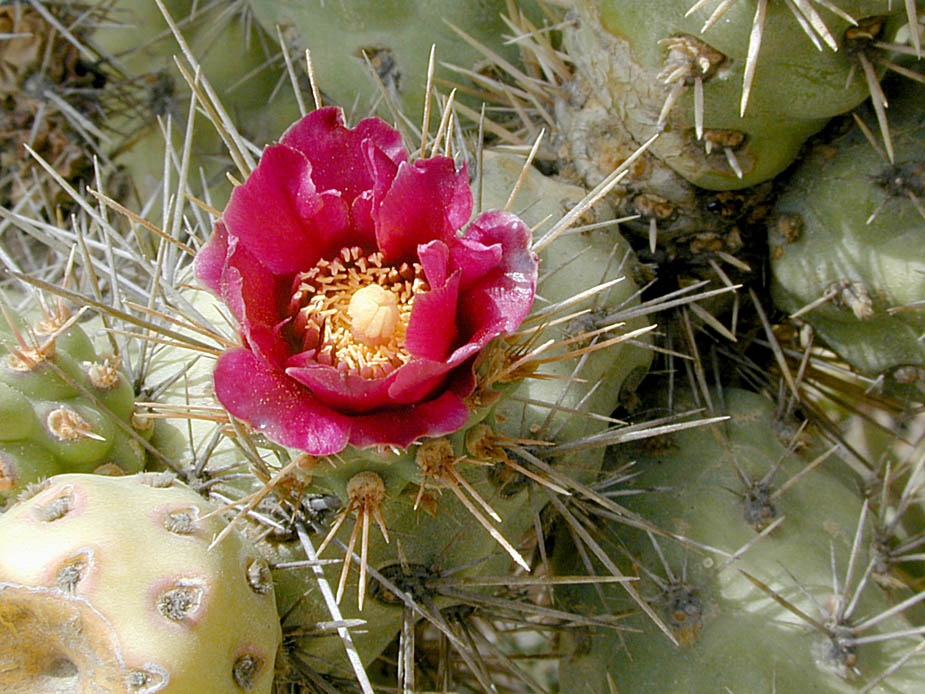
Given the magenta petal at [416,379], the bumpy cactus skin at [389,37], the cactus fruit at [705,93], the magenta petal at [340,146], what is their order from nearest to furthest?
1. the magenta petal at [416,379]
2. the magenta petal at [340,146]
3. the cactus fruit at [705,93]
4. the bumpy cactus skin at [389,37]

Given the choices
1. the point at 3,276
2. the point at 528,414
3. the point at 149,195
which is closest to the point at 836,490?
the point at 528,414

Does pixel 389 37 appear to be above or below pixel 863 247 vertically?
above

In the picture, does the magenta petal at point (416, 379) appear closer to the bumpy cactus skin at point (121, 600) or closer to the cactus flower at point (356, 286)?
the cactus flower at point (356, 286)

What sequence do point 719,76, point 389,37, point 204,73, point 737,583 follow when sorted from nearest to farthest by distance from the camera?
1. point 719,76
2. point 737,583
3. point 389,37
4. point 204,73

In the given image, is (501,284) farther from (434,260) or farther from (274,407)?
(274,407)

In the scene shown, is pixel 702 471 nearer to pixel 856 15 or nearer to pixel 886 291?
pixel 886 291

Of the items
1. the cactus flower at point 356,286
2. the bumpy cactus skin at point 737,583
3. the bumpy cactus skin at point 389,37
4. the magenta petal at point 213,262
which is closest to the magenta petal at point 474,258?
the cactus flower at point 356,286

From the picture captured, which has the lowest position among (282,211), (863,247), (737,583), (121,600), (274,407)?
(737,583)

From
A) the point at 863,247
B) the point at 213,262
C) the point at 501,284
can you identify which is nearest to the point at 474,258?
the point at 501,284
